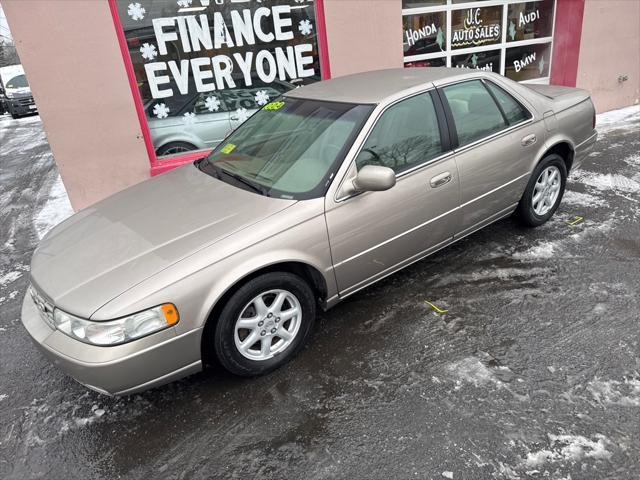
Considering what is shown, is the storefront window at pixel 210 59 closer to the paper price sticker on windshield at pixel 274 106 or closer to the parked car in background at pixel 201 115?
the parked car in background at pixel 201 115

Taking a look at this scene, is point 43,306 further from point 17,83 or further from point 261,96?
point 17,83

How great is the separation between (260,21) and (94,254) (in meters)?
4.49

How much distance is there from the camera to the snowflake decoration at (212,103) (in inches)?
242

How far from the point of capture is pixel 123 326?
2.33m

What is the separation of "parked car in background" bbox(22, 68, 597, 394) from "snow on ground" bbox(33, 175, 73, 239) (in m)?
2.72

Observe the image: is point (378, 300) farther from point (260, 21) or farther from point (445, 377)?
point (260, 21)

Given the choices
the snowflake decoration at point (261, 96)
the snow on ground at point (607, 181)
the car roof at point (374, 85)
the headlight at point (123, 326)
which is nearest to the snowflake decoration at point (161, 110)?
the snowflake decoration at point (261, 96)

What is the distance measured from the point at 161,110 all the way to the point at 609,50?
7.78m

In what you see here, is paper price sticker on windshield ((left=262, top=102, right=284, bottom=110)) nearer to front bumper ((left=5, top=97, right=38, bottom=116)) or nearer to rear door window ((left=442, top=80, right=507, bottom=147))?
rear door window ((left=442, top=80, right=507, bottom=147))

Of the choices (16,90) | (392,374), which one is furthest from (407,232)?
(16,90)

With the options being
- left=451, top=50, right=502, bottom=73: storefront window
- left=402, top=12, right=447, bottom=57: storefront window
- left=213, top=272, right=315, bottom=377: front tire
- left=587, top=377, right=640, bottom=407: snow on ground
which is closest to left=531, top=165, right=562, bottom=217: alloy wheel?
left=587, top=377, right=640, bottom=407: snow on ground

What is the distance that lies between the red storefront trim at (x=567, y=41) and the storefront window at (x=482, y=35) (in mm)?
153

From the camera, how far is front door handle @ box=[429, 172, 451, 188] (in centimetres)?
332

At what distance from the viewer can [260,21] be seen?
6070 mm
